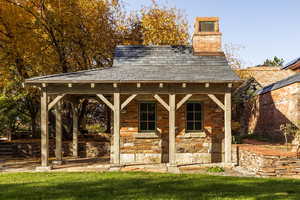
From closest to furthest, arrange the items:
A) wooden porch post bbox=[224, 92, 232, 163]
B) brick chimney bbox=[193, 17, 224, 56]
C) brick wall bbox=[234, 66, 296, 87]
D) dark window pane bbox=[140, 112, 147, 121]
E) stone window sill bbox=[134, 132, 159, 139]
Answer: wooden porch post bbox=[224, 92, 232, 163] → stone window sill bbox=[134, 132, 159, 139] → dark window pane bbox=[140, 112, 147, 121] → brick chimney bbox=[193, 17, 224, 56] → brick wall bbox=[234, 66, 296, 87]

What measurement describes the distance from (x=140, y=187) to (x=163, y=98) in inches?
222

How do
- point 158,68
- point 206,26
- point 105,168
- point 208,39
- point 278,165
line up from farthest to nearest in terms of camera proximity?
point 206,26, point 208,39, point 158,68, point 105,168, point 278,165

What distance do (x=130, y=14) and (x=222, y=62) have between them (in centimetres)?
1130

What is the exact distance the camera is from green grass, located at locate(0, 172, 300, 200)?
6574 millimetres

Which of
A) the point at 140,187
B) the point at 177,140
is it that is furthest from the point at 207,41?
the point at 140,187

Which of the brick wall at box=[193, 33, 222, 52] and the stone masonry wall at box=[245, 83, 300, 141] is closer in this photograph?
the brick wall at box=[193, 33, 222, 52]

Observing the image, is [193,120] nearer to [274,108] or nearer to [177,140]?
[177,140]

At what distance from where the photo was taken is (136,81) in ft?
34.2

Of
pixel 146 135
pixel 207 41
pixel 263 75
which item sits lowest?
pixel 146 135

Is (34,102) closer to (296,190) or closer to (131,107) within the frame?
(131,107)

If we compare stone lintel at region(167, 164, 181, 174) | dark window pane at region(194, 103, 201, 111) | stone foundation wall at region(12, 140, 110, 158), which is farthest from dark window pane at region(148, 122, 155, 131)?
stone foundation wall at region(12, 140, 110, 158)

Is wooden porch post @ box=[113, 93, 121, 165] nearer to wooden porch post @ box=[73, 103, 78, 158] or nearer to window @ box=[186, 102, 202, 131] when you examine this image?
window @ box=[186, 102, 202, 131]

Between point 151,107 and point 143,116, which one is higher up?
point 151,107

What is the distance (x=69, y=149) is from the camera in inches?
601
